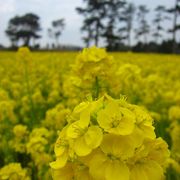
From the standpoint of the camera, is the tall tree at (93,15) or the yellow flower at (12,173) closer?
the yellow flower at (12,173)

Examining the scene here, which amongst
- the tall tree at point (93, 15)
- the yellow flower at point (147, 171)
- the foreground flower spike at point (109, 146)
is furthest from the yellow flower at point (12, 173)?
the tall tree at point (93, 15)

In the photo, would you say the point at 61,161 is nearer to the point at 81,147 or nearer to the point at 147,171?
the point at 81,147

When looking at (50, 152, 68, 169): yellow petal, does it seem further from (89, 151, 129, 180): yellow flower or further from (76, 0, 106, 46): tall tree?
(76, 0, 106, 46): tall tree

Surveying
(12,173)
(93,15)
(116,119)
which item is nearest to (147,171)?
(116,119)

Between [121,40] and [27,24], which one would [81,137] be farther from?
[27,24]

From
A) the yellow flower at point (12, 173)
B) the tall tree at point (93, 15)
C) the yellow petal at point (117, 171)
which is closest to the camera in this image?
the yellow petal at point (117, 171)

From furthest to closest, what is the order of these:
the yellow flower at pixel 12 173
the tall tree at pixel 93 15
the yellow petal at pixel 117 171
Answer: the tall tree at pixel 93 15 → the yellow flower at pixel 12 173 → the yellow petal at pixel 117 171

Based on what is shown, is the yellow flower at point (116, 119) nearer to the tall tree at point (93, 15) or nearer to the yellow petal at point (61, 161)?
the yellow petal at point (61, 161)

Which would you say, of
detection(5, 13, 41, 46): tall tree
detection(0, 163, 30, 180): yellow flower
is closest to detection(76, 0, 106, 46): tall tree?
detection(5, 13, 41, 46): tall tree

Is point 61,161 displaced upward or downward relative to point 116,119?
downward
